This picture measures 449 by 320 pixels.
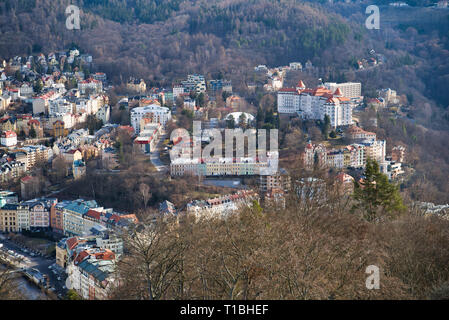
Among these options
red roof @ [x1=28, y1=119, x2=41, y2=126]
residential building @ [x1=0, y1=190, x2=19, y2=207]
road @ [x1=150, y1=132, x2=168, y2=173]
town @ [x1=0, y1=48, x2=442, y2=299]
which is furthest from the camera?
red roof @ [x1=28, y1=119, x2=41, y2=126]

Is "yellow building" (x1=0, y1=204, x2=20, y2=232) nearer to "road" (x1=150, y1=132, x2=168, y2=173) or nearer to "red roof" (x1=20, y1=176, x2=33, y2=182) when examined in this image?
"red roof" (x1=20, y1=176, x2=33, y2=182)

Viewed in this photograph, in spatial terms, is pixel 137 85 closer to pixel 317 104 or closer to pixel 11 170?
pixel 317 104

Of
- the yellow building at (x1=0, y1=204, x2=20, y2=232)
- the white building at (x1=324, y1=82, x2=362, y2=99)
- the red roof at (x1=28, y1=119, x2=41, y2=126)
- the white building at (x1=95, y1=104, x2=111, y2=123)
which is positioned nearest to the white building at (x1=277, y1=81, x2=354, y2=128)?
the white building at (x1=324, y1=82, x2=362, y2=99)

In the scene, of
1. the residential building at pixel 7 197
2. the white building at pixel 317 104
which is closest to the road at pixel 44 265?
the residential building at pixel 7 197

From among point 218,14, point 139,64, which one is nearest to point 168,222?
point 139,64

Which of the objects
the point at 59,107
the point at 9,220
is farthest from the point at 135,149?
the point at 59,107
